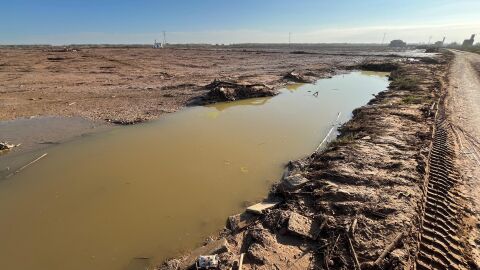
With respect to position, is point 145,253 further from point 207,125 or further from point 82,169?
point 207,125

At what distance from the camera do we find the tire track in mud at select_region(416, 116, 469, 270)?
3.93 meters

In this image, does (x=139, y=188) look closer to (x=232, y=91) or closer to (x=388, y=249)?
(x=388, y=249)

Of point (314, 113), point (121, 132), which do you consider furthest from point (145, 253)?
point (314, 113)

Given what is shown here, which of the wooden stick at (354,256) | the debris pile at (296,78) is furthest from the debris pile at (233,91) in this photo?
the wooden stick at (354,256)

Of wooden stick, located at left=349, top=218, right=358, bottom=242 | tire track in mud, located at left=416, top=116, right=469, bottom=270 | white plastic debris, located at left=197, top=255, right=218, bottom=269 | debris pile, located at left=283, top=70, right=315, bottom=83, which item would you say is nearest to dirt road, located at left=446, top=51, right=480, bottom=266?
tire track in mud, located at left=416, top=116, right=469, bottom=270

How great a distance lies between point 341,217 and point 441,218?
1.51m

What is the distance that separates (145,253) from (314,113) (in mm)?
9913

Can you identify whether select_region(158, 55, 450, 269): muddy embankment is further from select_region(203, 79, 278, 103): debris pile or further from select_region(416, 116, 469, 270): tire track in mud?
select_region(203, 79, 278, 103): debris pile

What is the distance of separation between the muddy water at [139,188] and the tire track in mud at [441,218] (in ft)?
9.85

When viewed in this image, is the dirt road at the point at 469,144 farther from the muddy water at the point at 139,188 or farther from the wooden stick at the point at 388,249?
the muddy water at the point at 139,188

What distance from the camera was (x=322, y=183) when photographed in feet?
19.3

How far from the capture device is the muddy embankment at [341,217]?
4066 millimetres

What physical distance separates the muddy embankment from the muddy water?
70 cm

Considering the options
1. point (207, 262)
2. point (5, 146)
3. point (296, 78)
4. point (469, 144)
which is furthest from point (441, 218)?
point (296, 78)
